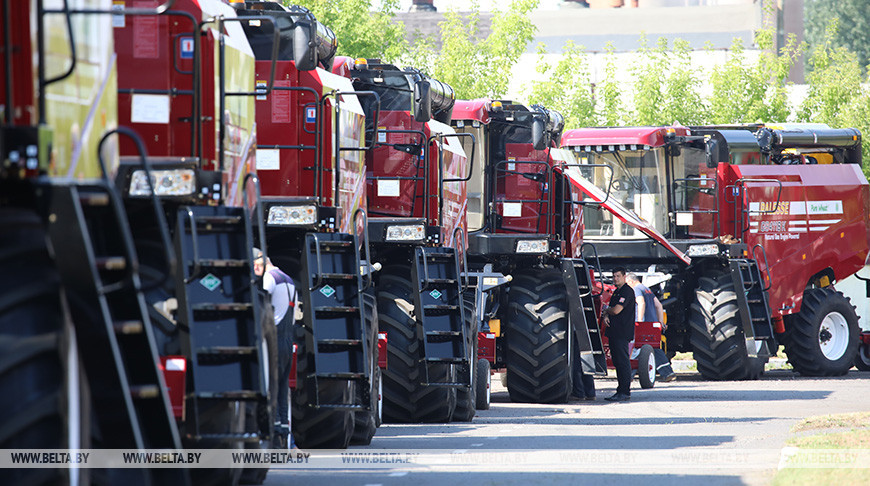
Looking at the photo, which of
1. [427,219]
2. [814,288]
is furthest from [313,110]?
[814,288]

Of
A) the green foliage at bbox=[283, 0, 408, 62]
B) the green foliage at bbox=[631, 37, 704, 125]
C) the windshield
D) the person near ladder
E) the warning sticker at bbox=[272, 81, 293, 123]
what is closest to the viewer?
the person near ladder

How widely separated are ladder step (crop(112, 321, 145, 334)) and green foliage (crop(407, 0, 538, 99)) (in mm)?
26997

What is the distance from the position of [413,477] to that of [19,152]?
6.14m

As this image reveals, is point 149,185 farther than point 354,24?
No

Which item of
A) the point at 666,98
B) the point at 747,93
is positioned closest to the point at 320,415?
the point at 666,98

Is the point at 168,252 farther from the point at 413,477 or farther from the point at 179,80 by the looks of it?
the point at 413,477

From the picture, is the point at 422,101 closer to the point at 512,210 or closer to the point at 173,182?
the point at 512,210

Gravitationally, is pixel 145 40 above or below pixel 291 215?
above

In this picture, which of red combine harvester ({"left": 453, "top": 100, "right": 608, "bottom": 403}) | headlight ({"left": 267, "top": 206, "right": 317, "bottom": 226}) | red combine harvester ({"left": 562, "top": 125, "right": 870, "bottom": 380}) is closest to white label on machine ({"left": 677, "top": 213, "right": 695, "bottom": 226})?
red combine harvester ({"left": 562, "top": 125, "right": 870, "bottom": 380})

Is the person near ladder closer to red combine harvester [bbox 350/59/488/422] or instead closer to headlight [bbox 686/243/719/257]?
red combine harvester [bbox 350/59/488/422]

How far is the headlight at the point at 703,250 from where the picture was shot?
75.1 ft

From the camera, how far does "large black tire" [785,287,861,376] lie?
24531 mm

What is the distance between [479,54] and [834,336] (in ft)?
42.0

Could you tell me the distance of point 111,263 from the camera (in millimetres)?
5652
